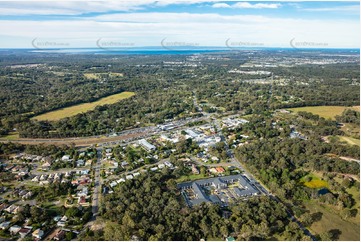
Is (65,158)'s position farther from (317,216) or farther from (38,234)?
(317,216)

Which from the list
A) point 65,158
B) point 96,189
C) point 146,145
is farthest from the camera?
point 146,145

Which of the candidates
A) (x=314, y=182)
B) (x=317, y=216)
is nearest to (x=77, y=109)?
(x=314, y=182)

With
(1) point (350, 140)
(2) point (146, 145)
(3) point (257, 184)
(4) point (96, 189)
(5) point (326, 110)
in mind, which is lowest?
(4) point (96, 189)

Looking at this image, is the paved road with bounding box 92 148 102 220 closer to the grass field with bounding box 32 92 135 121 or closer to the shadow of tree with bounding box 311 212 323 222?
the shadow of tree with bounding box 311 212 323 222

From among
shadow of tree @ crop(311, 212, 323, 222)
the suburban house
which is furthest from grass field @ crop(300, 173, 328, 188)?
the suburban house

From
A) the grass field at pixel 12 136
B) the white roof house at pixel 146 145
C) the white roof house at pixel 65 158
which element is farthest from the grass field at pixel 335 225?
the grass field at pixel 12 136

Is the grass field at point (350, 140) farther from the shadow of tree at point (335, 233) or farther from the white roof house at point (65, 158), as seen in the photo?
the white roof house at point (65, 158)
